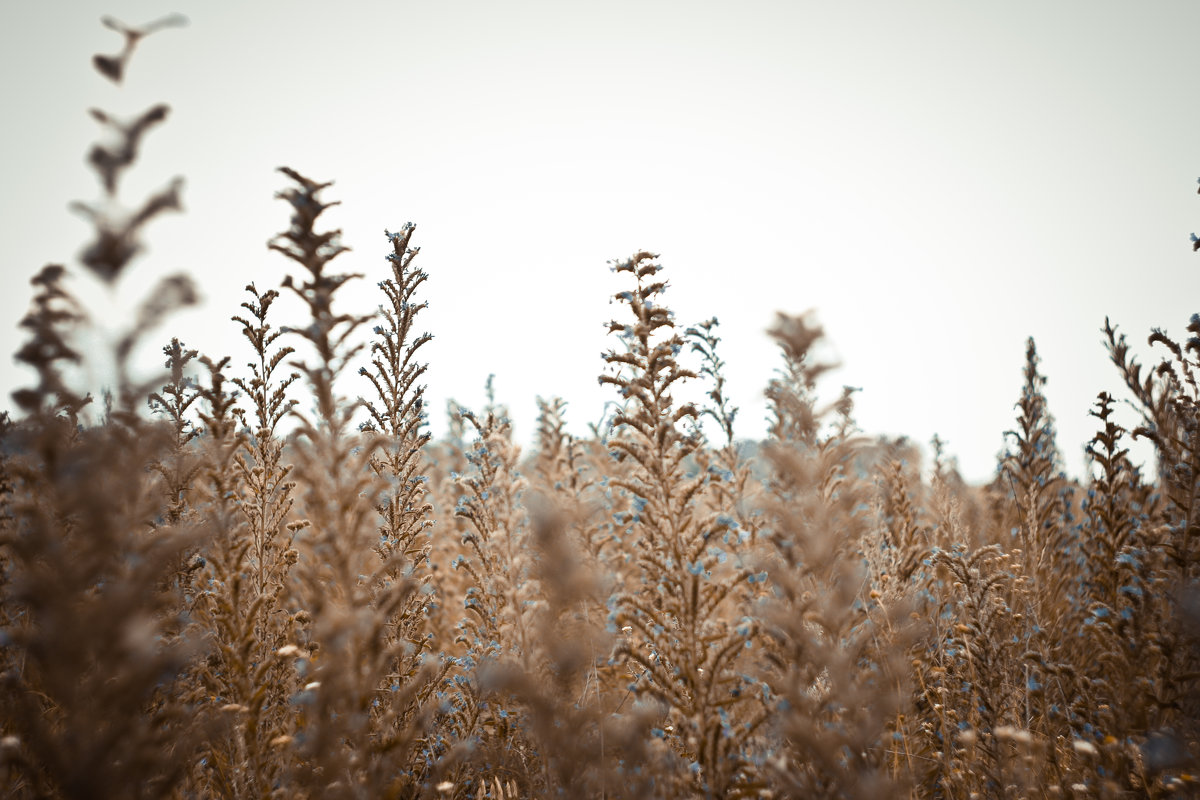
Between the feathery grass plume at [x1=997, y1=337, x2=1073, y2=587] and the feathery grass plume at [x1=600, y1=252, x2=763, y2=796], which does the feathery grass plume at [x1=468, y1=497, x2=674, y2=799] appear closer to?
the feathery grass plume at [x1=600, y1=252, x2=763, y2=796]

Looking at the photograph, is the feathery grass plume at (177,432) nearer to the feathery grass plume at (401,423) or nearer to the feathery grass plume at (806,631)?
the feathery grass plume at (401,423)

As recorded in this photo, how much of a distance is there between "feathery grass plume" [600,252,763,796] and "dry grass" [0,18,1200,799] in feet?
0.08

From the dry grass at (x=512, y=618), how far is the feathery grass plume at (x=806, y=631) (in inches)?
0.9

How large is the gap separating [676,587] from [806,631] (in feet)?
2.73

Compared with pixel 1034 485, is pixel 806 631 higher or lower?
lower

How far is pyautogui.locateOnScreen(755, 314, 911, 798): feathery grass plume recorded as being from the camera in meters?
2.94

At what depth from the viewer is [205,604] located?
5.36 m

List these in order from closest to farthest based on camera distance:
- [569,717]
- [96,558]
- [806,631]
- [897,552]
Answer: [96,558]
[569,717]
[806,631]
[897,552]

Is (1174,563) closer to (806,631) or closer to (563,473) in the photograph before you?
(806,631)

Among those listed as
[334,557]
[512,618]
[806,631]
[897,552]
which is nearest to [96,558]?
[334,557]

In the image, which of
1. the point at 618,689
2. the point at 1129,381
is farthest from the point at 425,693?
the point at 1129,381

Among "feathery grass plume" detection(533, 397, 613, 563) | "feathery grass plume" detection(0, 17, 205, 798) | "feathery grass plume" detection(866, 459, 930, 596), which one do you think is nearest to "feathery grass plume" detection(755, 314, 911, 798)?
"feathery grass plume" detection(866, 459, 930, 596)

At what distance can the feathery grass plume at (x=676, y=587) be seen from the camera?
3.45m

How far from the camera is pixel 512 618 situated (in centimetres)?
365
